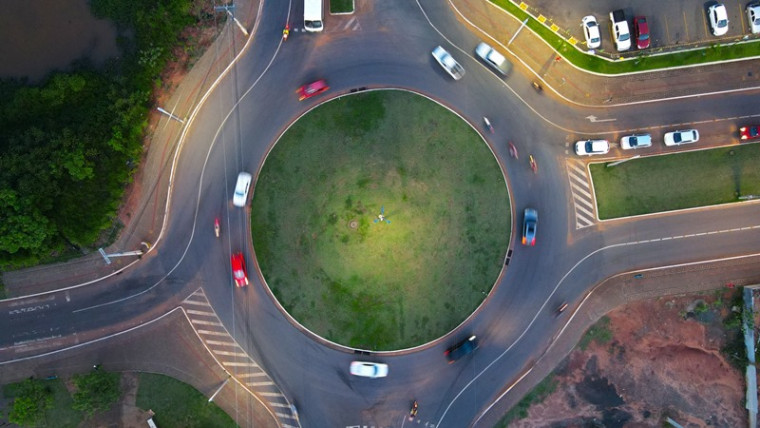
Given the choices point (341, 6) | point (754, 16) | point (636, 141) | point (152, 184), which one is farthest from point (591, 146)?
point (152, 184)

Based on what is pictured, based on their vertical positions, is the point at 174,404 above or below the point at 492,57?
below

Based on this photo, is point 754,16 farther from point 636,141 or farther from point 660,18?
point 636,141

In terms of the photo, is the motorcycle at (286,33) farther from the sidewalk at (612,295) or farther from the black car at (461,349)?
the sidewalk at (612,295)

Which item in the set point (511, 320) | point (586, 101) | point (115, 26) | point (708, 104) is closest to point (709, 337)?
point (511, 320)

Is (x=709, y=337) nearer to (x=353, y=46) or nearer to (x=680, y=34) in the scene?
(x=680, y=34)

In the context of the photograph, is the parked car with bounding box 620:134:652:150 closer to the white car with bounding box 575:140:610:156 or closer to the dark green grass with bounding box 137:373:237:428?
the white car with bounding box 575:140:610:156
